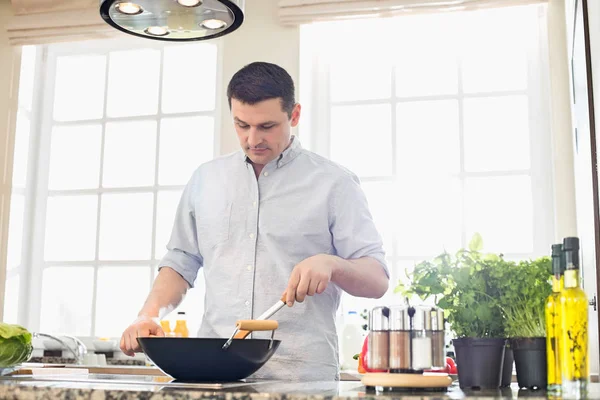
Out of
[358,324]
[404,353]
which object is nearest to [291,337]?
[404,353]

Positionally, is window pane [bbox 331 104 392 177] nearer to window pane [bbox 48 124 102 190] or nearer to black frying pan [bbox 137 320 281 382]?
window pane [bbox 48 124 102 190]

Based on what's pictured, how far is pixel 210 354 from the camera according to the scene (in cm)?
146

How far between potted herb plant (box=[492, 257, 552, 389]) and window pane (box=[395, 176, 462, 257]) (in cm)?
224

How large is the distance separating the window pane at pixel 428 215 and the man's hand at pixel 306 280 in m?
2.05

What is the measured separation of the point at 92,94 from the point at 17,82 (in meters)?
0.39

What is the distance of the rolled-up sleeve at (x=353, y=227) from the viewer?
2049 mm

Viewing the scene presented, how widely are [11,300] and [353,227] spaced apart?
8.53 feet

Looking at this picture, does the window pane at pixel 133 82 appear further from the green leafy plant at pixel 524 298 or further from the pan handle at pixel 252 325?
the green leafy plant at pixel 524 298

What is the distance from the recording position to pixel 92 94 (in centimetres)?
431

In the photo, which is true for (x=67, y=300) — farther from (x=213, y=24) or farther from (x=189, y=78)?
(x=213, y=24)

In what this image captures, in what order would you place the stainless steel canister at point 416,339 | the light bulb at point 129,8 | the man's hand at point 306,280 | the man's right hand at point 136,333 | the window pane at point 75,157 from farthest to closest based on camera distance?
the window pane at point 75,157
the light bulb at point 129,8
the man's right hand at point 136,333
the man's hand at point 306,280
the stainless steel canister at point 416,339

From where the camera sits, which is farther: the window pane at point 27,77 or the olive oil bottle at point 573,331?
the window pane at point 27,77

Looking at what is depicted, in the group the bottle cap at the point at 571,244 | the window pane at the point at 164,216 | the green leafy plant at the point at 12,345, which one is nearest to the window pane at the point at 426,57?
the window pane at the point at 164,216

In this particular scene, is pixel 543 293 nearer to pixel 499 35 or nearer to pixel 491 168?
pixel 491 168
